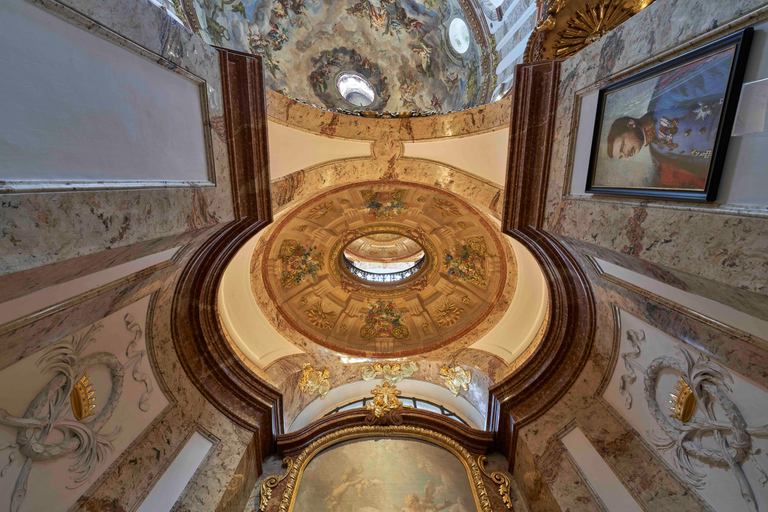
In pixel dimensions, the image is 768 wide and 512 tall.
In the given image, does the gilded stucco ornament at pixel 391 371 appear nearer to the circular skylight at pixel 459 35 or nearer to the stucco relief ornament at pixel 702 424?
the stucco relief ornament at pixel 702 424

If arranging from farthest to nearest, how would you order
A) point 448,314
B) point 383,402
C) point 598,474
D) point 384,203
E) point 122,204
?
point 448,314 < point 384,203 < point 383,402 < point 598,474 < point 122,204

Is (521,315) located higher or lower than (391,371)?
higher

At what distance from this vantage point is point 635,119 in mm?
2916

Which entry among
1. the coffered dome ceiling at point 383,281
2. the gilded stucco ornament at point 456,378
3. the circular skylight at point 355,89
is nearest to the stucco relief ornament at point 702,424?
the gilded stucco ornament at point 456,378

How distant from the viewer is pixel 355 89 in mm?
11672

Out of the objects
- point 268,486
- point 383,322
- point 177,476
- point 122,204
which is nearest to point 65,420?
point 177,476

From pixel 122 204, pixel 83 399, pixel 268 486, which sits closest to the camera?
pixel 122 204

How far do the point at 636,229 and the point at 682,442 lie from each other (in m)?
2.86

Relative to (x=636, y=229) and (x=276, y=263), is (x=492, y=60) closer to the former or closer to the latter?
(x=636, y=229)

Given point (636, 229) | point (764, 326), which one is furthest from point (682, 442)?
point (636, 229)

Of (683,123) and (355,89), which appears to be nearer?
(683,123)

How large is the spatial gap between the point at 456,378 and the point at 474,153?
18.1 feet

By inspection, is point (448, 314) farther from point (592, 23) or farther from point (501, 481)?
point (592, 23)

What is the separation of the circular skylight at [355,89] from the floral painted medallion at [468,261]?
6.32m
